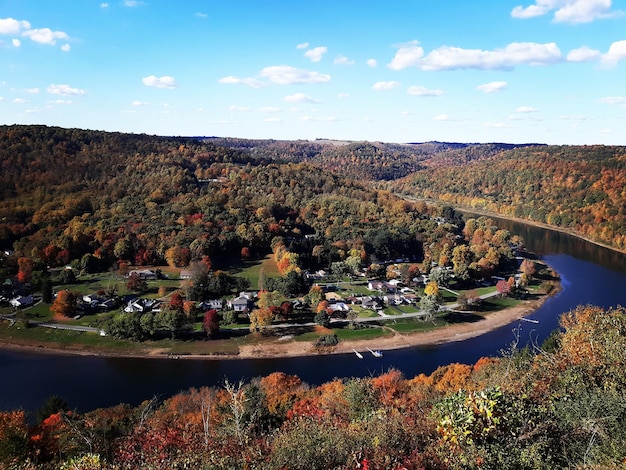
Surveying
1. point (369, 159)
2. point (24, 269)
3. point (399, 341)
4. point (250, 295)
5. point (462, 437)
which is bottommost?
point (399, 341)

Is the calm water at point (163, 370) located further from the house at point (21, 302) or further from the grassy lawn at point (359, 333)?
the house at point (21, 302)

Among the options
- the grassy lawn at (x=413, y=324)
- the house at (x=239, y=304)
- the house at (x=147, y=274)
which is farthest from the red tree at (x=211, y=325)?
the house at (x=147, y=274)

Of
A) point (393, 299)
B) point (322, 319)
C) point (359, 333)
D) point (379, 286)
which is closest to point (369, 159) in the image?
point (379, 286)

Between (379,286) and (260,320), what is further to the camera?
(379,286)

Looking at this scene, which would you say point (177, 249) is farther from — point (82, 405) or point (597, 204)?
point (597, 204)

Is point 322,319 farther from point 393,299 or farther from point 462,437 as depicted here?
point 462,437

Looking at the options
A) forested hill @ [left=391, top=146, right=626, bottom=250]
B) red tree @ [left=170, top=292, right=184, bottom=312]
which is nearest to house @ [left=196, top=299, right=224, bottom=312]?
red tree @ [left=170, top=292, right=184, bottom=312]

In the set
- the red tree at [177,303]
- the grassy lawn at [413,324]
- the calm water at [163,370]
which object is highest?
the red tree at [177,303]
